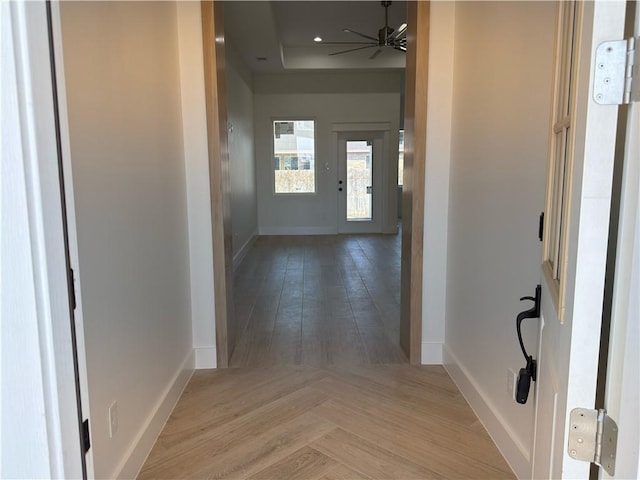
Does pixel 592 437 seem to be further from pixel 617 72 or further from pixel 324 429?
pixel 324 429

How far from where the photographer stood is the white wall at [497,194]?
1.68 metres

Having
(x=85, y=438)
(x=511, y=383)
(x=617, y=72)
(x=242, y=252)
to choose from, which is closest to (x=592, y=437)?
(x=617, y=72)

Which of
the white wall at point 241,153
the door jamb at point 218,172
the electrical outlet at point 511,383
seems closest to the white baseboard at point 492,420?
the electrical outlet at point 511,383

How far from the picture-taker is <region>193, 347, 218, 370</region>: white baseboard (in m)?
2.85

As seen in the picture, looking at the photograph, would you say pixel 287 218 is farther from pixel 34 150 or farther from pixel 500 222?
pixel 34 150

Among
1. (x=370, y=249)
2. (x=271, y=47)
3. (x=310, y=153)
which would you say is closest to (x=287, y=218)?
(x=310, y=153)

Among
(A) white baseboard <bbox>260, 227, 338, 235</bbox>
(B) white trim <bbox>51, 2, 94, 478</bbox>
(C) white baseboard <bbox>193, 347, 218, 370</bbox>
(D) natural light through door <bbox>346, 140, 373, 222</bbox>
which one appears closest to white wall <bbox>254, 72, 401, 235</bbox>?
(A) white baseboard <bbox>260, 227, 338, 235</bbox>

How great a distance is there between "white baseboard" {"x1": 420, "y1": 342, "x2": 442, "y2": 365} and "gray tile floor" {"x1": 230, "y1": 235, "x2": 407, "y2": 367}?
0.46 feet

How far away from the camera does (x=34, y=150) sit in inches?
26.7

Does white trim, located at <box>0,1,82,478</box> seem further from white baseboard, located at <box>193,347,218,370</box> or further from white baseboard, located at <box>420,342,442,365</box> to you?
white baseboard, located at <box>420,342,442,365</box>

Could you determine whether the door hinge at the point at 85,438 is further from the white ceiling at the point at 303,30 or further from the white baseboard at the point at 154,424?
the white ceiling at the point at 303,30

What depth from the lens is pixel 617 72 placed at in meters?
0.73

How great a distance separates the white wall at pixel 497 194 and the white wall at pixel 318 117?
6.51 m

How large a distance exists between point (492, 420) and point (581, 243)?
1587 millimetres
